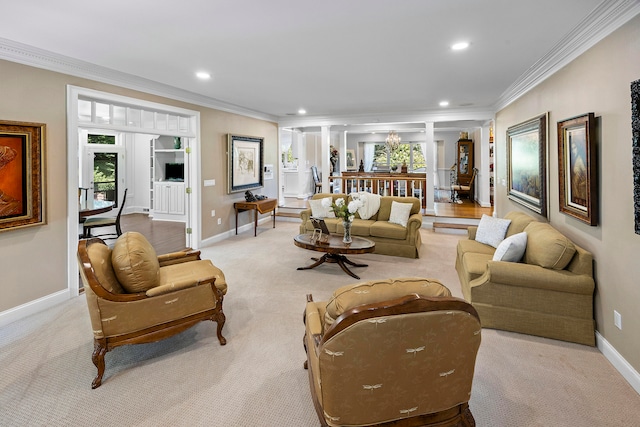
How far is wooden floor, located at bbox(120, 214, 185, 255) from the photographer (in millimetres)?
6000

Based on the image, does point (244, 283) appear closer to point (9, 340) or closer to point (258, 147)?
point (9, 340)

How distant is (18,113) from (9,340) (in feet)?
6.75

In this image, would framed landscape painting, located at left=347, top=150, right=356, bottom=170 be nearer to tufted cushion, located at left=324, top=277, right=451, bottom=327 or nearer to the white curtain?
the white curtain

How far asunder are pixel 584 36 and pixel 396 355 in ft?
10.5

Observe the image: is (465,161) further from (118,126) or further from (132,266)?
(132,266)

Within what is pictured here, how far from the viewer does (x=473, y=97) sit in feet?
19.6

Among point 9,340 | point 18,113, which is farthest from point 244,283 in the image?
point 18,113

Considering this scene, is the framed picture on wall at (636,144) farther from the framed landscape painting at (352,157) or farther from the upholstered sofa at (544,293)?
the framed landscape painting at (352,157)

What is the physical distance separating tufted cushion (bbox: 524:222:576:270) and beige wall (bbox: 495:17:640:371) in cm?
20

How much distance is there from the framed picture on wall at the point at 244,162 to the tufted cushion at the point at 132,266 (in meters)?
4.21

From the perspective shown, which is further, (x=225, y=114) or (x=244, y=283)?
(x=225, y=114)

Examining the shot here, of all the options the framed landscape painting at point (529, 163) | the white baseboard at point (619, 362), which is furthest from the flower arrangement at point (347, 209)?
the white baseboard at point (619, 362)

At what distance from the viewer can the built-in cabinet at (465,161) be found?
10766 millimetres

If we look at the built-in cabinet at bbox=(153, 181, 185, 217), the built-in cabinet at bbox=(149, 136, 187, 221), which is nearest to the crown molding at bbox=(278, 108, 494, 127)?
the built-in cabinet at bbox=(149, 136, 187, 221)
